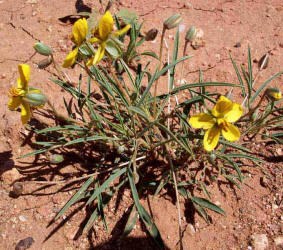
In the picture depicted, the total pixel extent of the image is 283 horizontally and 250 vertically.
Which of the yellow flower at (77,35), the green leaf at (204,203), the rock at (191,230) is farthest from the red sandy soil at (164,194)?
the yellow flower at (77,35)

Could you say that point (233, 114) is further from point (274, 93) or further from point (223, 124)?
point (274, 93)

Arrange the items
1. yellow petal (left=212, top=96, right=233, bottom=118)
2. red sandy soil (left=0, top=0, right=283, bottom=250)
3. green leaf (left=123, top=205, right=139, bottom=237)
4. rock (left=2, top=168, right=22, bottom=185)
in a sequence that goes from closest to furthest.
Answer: yellow petal (left=212, top=96, right=233, bottom=118)
green leaf (left=123, top=205, right=139, bottom=237)
red sandy soil (left=0, top=0, right=283, bottom=250)
rock (left=2, top=168, right=22, bottom=185)

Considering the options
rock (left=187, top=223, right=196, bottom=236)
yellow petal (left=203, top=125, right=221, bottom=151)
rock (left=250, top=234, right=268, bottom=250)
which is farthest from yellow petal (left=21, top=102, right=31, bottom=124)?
rock (left=250, top=234, right=268, bottom=250)

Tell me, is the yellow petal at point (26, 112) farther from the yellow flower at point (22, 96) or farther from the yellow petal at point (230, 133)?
the yellow petal at point (230, 133)

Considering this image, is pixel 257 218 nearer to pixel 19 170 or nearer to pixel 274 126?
pixel 274 126

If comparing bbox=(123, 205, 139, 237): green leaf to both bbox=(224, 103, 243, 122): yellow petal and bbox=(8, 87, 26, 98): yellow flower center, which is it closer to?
bbox=(224, 103, 243, 122): yellow petal

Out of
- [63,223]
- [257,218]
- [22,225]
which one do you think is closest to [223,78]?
[257,218]

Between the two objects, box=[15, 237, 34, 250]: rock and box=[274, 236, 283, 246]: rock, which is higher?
box=[274, 236, 283, 246]: rock
